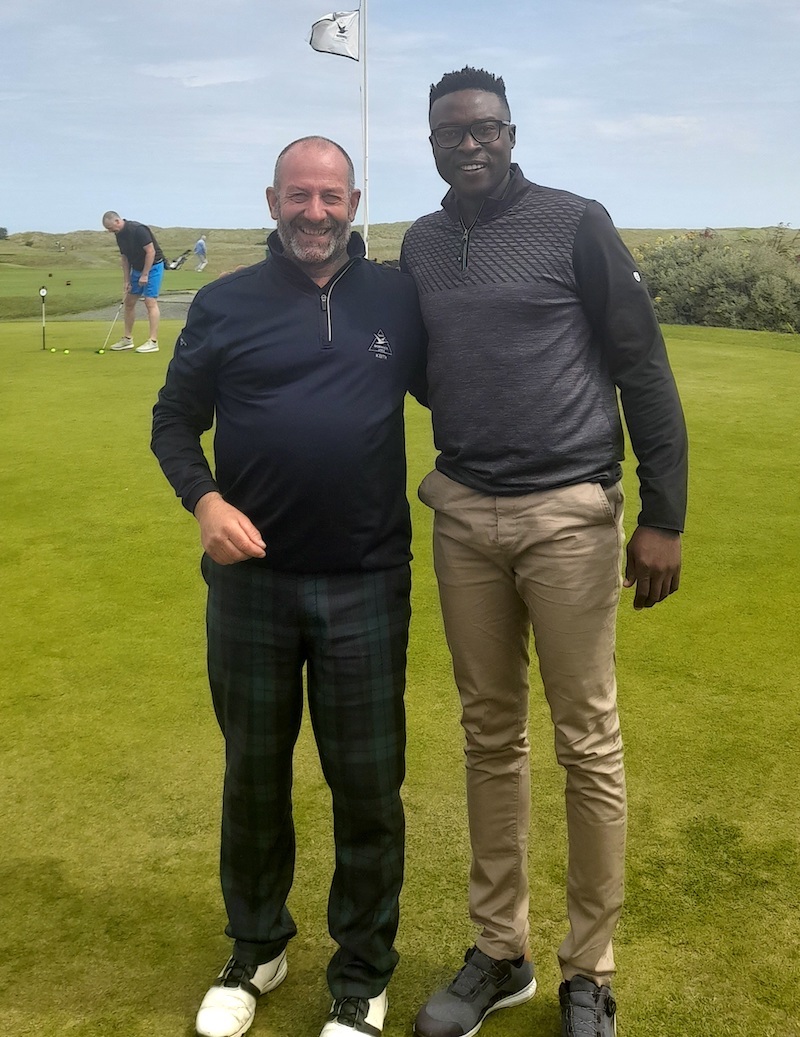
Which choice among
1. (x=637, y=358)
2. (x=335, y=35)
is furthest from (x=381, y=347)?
(x=335, y=35)

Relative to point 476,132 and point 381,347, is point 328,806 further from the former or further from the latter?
point 476,132

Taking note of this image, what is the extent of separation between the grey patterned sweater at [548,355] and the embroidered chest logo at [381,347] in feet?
0.34

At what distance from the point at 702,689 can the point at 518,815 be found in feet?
4.60

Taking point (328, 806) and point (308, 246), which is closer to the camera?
point (308, 246)

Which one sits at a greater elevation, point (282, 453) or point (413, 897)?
point (282, 453)

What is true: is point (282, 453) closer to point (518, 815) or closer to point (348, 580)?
point (348, 580)

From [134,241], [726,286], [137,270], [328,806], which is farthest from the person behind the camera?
[726,286]

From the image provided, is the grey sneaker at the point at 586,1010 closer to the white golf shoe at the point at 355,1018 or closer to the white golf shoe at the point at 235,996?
the white golf shoe at the point at 355,1018

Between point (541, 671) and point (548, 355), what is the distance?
2.07ft

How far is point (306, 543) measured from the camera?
2061 millimetres

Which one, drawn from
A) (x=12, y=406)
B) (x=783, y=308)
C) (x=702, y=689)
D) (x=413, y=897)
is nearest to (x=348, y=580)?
(x=413, y=897)

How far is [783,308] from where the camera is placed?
594 inches

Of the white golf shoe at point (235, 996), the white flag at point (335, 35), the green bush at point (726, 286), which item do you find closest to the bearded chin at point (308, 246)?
the white golf shoe at point (235, 996)

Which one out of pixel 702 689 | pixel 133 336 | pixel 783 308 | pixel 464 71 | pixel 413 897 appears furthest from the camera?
pixel 783 308
